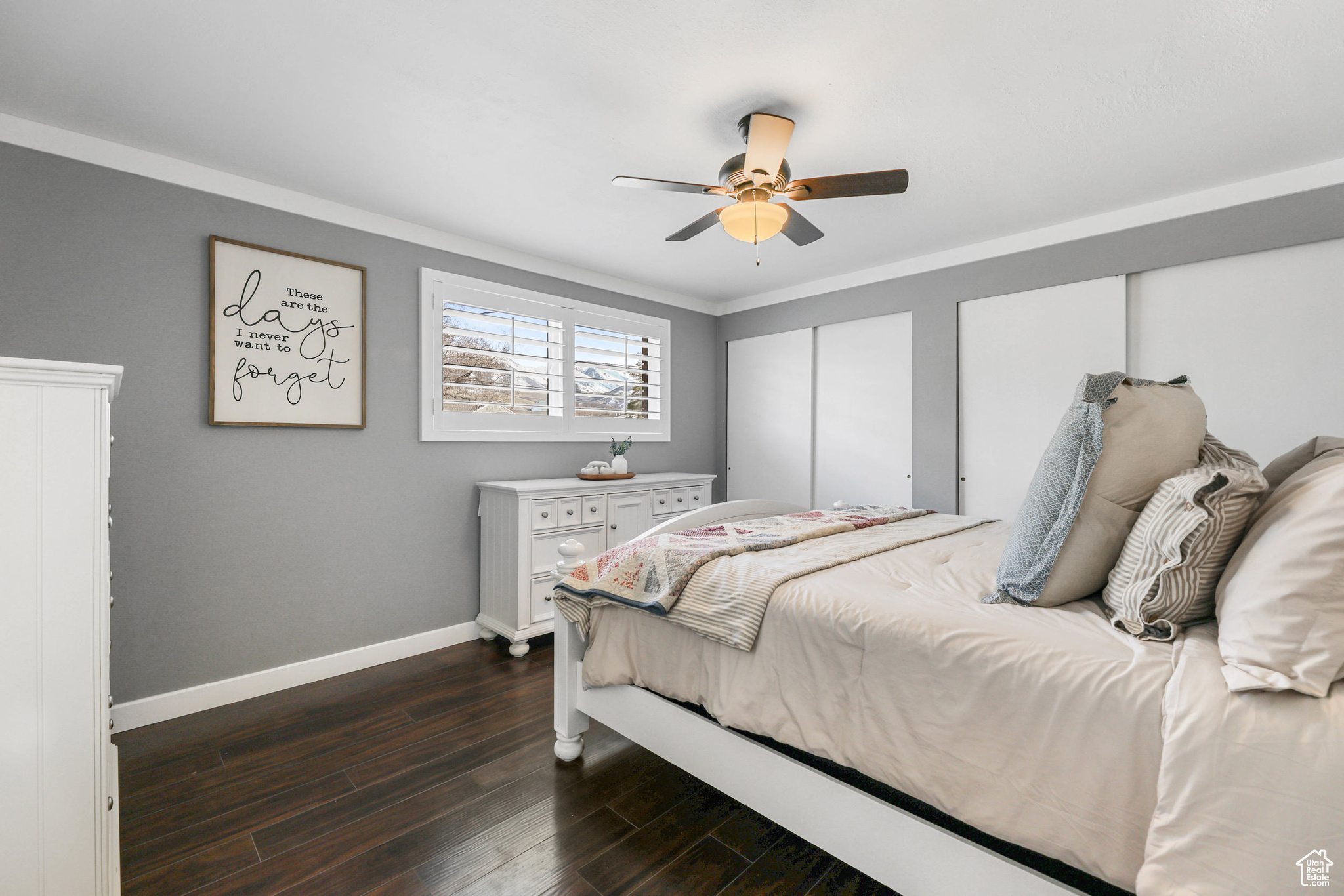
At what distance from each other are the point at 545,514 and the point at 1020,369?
115 inches

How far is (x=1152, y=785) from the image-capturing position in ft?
3.05

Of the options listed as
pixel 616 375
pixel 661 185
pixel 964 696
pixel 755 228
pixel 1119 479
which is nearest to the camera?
pixel 964 696

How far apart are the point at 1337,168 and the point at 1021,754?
317cm

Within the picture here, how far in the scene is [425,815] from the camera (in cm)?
181

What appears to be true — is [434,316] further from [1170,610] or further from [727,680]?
[1170,610]

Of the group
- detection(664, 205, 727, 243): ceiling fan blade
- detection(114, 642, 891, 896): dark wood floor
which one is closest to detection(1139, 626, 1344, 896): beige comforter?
detection(114, 642, 891, 896): dark wood floor

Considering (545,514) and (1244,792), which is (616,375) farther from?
(1244,792)

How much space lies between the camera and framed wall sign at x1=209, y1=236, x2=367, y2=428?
262 cm

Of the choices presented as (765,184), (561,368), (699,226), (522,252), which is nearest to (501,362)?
(561,368)

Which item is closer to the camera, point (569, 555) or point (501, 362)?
point (569, 555)

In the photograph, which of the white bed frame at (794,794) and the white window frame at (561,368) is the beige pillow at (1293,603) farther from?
the white window frame at (561,368)

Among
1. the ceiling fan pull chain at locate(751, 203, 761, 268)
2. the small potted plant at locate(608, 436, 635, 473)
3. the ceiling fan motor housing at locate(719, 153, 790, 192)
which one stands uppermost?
the ceiling fan motor housing at locate(719, 153, 790, 192)

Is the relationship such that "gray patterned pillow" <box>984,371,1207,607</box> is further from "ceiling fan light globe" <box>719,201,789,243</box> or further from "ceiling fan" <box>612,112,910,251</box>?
"ceiling fan light globe" <box>719,201,789,243</box>

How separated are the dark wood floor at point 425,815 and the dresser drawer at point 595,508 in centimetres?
118
